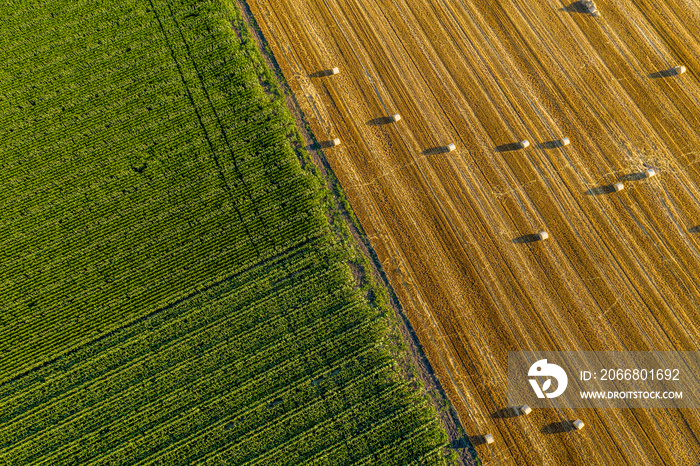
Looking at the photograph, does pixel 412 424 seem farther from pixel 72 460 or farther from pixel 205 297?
pixel 72 460

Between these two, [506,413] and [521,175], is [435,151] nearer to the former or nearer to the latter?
[521,175]

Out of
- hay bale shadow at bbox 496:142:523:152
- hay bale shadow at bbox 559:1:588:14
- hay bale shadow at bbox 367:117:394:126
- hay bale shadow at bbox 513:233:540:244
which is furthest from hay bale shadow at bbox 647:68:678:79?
hay bale shadow at bbox 367:117:394:126

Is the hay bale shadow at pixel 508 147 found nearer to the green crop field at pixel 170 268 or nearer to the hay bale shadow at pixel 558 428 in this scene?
the green crop field at pixel 170 268

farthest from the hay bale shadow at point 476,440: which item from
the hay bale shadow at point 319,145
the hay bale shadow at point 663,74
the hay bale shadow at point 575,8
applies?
the hay bale shadow at point 575,8

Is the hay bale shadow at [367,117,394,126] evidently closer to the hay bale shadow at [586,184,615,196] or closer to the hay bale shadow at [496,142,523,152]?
the hay bale shadow at [496,142,523,152]

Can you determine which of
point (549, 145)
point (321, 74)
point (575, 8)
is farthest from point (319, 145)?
point (575, 8)

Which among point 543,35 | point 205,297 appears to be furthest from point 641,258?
point 205,297
